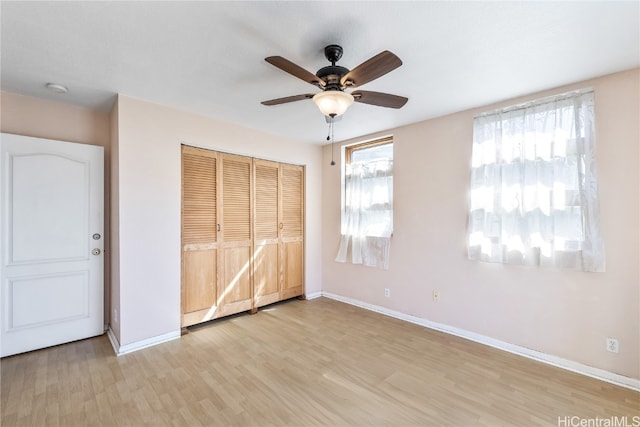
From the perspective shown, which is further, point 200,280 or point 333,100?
point 200,280

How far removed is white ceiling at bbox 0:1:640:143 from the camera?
159 cm

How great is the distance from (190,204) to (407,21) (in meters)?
2.78

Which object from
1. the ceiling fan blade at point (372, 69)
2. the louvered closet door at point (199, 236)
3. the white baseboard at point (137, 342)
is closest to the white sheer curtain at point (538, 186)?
the ceiling fan blade at point (372, 69)

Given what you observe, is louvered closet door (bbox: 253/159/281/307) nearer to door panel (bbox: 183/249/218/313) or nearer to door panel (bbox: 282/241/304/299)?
door panel (bbox: 282/241/304/299)

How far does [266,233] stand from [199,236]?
3.15ft

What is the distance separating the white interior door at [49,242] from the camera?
101 inches

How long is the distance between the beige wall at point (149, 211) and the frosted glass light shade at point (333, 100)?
198cm

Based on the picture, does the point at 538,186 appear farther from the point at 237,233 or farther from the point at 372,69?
the point at 237,233

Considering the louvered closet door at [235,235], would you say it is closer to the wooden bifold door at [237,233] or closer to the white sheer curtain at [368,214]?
the wooden bifold door at [237,233]

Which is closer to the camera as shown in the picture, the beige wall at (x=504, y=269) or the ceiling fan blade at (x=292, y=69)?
the ceiling fan blade at (x=292, y=69)

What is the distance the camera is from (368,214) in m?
3.95

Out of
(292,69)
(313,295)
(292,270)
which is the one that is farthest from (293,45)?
(313,295)

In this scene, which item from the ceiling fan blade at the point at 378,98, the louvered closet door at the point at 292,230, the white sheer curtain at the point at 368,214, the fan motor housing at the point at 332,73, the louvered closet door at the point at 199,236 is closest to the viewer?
the fan motor housing at the point at 332,73

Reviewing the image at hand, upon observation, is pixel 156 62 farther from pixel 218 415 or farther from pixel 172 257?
pixel 218 415
